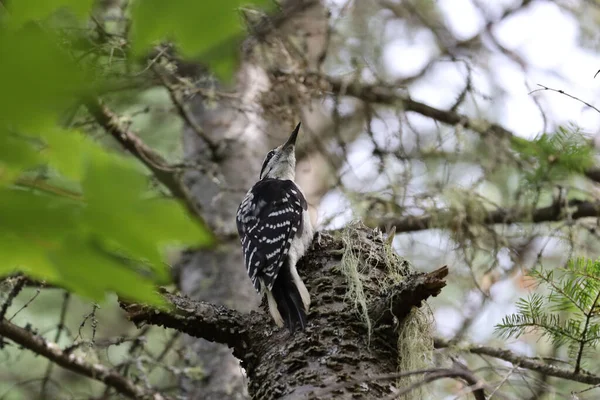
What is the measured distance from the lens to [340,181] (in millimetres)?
5422

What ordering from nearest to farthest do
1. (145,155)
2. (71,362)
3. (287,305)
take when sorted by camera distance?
(287,305)
(71,362)
(145,155)

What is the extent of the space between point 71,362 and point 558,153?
328cm

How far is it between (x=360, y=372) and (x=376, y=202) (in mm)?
2752

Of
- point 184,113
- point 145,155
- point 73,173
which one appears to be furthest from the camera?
point 184,113

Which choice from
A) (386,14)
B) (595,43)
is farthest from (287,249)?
(595,43)

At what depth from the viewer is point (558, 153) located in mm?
4711

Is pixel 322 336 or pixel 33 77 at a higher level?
pixel 322 336

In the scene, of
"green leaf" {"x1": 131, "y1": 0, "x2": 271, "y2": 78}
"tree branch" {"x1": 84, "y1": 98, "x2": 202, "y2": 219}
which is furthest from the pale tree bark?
"green leaf" {"x1": 131, "y1": 0, "x2": 271, "y2": 78}

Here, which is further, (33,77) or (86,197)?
(86,197)

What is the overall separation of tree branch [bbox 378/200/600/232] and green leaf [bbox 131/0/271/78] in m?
4.07

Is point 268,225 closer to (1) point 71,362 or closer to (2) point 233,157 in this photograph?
(1) point 71,362

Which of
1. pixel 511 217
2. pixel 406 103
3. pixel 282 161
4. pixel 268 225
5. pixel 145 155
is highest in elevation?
pixel 406 103

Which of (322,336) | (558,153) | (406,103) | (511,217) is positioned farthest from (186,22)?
(406,103)

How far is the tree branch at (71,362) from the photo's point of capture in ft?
12.3
